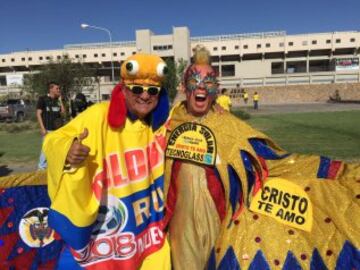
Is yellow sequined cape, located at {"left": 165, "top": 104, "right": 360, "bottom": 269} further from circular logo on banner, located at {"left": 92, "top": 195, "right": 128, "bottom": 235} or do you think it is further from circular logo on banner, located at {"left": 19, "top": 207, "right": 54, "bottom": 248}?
circular logo on banner, located at {"left": 19, "top": 207, "right": 54, "bottom": 248}

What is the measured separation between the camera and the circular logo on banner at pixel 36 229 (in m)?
3.16

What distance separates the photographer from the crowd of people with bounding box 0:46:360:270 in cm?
249

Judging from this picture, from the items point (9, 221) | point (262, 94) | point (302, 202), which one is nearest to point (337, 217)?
point (302, 202)

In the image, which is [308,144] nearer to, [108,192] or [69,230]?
[108,192]

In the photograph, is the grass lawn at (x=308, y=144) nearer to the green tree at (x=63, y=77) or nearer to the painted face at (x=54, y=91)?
the painted face at (x=54, y=91)

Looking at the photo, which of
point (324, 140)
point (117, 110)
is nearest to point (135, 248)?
point (117, 110)

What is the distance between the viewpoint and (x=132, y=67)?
2527 millimetres

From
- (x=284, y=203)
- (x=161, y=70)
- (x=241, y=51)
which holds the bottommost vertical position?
(x=284, y=203)

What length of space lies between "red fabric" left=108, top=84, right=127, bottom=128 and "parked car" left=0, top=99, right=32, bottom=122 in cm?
2690

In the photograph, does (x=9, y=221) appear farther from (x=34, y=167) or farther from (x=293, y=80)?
(x=293, y=80)

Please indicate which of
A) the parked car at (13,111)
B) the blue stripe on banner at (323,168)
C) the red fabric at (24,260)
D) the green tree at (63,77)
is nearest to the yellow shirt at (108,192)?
the red fabric at (24,260)

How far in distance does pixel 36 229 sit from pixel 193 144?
5.16ft

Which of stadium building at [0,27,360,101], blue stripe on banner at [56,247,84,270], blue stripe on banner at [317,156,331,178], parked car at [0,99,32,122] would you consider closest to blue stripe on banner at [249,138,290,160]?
blue stripe on banner at [317,156,331,178]

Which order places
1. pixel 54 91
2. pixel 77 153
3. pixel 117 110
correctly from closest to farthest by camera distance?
pixel 77 153 < pixel 117 110 < pixel 54 91
